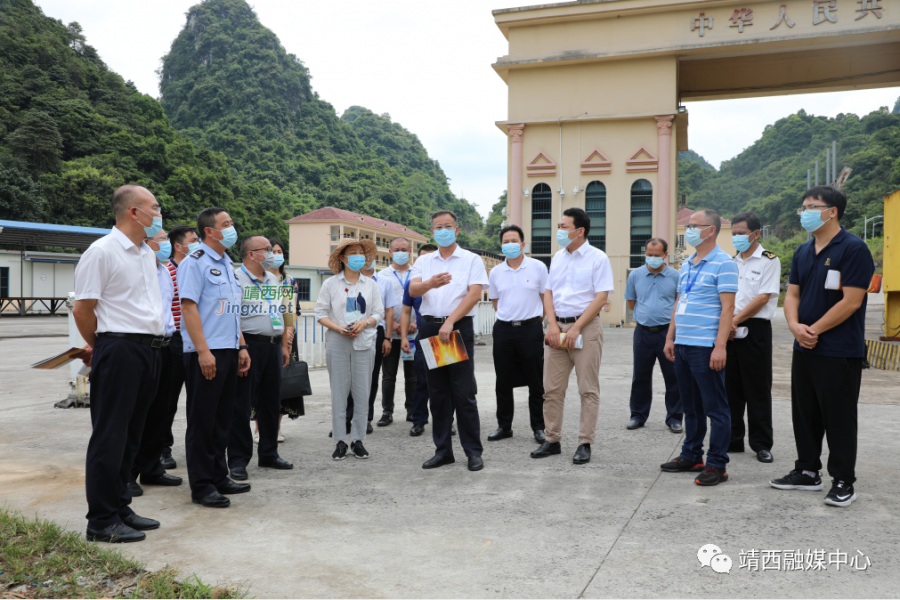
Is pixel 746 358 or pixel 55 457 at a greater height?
pixel 746 358

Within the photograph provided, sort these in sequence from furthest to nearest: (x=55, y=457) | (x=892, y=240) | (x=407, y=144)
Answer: (x=407, y=144), (x=892, y=240), (x=55, y=457)

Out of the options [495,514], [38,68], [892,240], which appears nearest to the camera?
[495,514]

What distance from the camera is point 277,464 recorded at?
479cm

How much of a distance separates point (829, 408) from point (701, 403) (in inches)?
37.9

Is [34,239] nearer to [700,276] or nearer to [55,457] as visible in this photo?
[55,457]

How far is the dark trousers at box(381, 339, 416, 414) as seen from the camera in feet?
21.8

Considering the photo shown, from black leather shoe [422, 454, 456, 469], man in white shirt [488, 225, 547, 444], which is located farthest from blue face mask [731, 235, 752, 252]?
black leather shoe [422, 454, 456, 469]

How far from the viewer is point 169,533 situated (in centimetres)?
337

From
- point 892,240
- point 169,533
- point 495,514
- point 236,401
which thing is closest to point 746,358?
point 495,514

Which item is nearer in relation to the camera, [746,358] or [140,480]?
[140,480]

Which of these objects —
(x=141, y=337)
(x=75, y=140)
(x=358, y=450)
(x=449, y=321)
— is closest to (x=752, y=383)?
(x=449, y=321)

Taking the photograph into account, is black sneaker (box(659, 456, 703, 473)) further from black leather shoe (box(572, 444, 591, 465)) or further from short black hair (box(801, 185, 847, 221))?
short black hair (box(801, 185, 847, 221))

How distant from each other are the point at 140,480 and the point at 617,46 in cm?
2370

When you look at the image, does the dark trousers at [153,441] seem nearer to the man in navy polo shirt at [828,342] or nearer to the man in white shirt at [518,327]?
the man in white shirt at [518,327]
